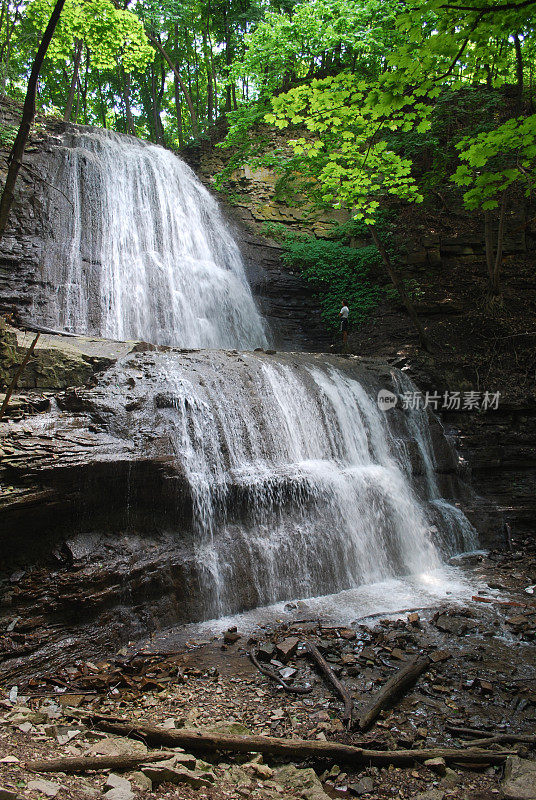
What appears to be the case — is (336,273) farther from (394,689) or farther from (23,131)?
(394,689)

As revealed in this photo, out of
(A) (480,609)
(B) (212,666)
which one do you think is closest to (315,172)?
(A) (480,609)

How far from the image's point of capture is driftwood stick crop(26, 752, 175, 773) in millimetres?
2305

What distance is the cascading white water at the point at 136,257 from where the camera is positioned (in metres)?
10.3

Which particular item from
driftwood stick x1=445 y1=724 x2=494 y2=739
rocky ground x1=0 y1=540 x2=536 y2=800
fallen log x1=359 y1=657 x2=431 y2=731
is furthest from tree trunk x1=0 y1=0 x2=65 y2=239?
driftwood stick x1=445 y1=724 x2=494 y2=739

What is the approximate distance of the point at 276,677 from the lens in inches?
163

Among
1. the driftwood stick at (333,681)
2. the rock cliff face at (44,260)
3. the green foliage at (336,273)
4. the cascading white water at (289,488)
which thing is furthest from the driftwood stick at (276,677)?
the green foliage at (336,273)

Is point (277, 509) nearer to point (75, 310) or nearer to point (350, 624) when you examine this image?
point (350, 624)

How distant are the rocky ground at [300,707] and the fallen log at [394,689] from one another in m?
0.06

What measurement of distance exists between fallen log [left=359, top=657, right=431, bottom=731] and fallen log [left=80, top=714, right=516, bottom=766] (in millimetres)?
425

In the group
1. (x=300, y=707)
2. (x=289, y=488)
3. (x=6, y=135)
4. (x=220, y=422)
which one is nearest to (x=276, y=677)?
(x=300, y=707)

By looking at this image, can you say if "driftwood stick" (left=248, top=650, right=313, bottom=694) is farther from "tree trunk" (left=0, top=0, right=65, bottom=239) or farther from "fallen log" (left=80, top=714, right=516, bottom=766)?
"tree trunk" (left=0, top=0, right=65, bottom=239)

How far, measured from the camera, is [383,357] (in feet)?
38.1

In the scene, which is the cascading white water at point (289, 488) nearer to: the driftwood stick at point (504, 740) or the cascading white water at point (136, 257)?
the driftwood stick at point (504, 740)

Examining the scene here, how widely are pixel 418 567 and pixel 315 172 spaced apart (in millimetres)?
8375
